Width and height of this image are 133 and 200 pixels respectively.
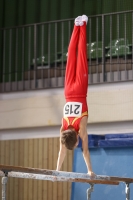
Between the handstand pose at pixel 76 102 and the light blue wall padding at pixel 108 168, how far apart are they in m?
1.98

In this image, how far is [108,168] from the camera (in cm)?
883

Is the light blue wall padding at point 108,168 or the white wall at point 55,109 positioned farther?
the white wall at point 55,109

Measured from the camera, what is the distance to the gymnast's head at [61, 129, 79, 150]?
6555mm

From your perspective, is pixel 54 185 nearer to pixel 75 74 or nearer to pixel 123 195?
pixel 123 195

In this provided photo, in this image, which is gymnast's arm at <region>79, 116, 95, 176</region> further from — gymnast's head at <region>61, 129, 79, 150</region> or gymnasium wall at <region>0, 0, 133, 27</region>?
gymnasium wall at <region>0, 0, 133, 27</region>

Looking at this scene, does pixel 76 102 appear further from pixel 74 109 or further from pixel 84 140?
pixel 84 140

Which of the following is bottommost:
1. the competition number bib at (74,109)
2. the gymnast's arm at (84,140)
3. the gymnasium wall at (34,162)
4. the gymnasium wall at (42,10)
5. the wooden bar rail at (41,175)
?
the gymnasium wall at (34,162)

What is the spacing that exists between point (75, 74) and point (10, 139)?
134 inches

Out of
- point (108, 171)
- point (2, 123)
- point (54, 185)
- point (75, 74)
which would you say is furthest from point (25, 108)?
point (75, 74)

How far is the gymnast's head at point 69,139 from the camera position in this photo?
6.55 meters

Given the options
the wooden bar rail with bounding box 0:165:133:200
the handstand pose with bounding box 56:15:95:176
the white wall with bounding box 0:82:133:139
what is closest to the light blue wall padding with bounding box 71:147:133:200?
the white wall with bounding box 0:82:133:139

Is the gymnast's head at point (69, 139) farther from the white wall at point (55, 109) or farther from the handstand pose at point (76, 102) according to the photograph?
the white wall at point (55, 109)

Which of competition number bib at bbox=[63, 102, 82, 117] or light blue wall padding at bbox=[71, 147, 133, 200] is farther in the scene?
light blue wall padding at bbox=[71, 147, 133, 200]

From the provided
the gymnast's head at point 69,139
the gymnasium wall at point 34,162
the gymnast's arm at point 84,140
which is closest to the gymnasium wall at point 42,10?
the gymnasium wall at point 34,162
